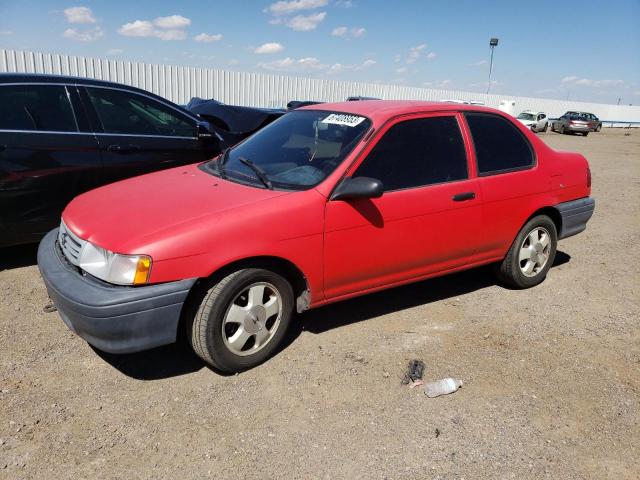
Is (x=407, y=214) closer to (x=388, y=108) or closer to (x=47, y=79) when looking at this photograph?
(x=388, y=108)

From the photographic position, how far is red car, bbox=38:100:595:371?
282 cm

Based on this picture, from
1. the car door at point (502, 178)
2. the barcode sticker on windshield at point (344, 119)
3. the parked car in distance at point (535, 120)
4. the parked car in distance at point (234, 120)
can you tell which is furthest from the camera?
the parked car in distance at point (535, 120)

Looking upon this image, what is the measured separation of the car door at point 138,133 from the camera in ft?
16.3

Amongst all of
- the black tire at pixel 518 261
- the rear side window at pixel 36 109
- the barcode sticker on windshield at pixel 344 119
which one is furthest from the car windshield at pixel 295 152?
the black tire at pixel 518 261

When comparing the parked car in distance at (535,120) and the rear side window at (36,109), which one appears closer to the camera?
the rear side window at (36,109)

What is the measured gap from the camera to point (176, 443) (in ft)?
8.55

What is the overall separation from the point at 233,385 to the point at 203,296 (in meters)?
0.60

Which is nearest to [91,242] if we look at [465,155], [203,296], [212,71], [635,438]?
[203,296]

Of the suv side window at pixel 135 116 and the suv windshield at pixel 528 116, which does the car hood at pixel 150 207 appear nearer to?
the suv side window at pixel 135 116

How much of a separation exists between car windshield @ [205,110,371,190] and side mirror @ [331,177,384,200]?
0.51ft

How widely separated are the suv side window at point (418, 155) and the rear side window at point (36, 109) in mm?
3024

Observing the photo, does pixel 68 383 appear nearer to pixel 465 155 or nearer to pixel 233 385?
pixel 233 385

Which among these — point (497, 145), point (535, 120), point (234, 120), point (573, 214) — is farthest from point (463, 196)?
point (535, 120)

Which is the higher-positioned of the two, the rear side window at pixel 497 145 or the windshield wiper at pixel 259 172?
the rear side window at pixel 497 145
